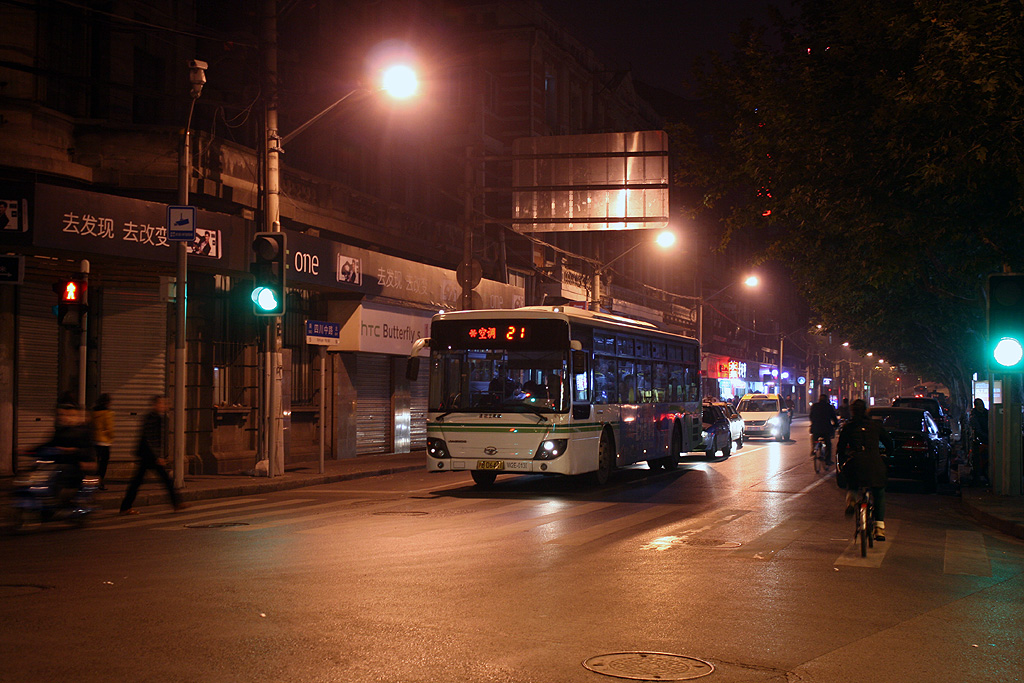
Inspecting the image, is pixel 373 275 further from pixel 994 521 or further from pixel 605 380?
pixel 994 521

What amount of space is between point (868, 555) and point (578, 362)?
24.3 ft

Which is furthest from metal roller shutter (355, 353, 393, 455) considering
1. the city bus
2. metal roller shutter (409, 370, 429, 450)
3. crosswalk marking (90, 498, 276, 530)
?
crosswalk marking (90, 498, 276, 530)

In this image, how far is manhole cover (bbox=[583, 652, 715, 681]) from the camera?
6.26 metres

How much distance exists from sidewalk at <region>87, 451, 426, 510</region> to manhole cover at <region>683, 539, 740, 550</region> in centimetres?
893

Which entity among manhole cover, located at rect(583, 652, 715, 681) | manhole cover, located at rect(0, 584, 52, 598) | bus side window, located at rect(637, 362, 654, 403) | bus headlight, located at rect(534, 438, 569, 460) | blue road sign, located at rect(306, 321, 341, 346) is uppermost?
blue road sign, located at rect(306, 321, 341, 346)

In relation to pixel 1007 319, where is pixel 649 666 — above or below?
below

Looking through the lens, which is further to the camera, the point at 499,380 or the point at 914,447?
the point at 914,447

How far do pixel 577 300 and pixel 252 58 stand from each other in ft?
86.0

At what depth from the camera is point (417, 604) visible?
8375 mm

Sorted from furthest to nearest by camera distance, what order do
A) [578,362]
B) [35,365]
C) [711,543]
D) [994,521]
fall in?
[35,365], [578,362], [994,521], [711,543]

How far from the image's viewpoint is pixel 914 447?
21.3 meters

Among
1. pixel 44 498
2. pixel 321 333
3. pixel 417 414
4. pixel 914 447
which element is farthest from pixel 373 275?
pixel 44 498

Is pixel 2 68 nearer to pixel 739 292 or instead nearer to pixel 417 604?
pixel 417 604

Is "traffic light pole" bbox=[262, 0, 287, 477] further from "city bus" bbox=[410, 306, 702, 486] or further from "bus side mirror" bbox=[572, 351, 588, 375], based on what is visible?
"bus side mirror" bbox=[572, 351, 588, 375]
